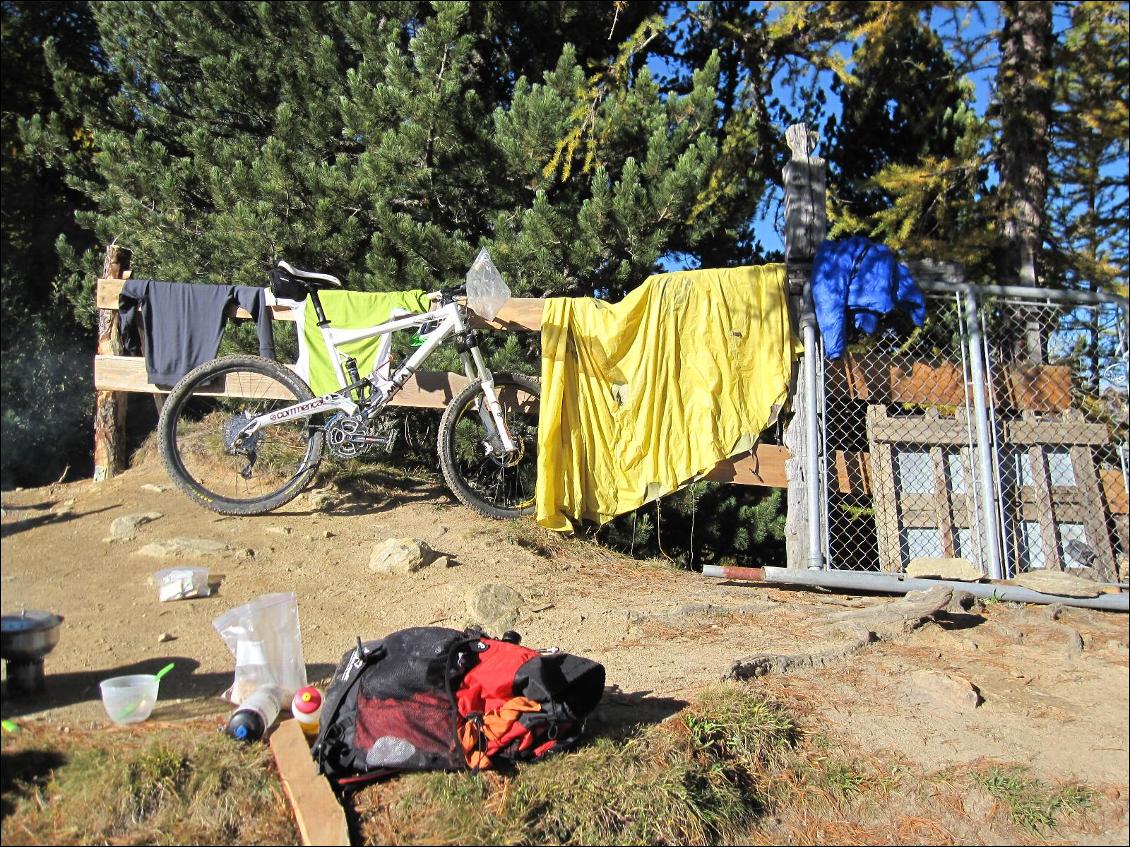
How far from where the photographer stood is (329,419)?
18.2 feet

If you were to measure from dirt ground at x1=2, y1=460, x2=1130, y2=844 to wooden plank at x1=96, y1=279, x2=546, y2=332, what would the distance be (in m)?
1.17

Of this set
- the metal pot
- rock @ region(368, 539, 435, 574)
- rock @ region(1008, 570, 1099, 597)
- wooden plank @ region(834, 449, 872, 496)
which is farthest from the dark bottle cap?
wooden plank @ region(834, 449, 872, 496)

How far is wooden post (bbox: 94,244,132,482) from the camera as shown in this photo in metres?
6.19

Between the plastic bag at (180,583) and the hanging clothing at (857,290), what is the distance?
375cm

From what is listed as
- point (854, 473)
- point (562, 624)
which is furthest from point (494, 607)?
point (854, 473)

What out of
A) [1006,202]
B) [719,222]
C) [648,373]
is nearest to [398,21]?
[719,222]

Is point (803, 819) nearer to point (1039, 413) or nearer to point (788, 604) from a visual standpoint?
point (788, 604)

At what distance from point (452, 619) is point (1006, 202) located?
5.42 meters

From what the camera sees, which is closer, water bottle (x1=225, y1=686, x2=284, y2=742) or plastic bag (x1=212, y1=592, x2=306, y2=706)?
water bottle (x1=225, y1=686, x2=284, y2=742)

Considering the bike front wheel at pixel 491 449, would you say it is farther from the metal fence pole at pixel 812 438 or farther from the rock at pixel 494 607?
the metal fence pole at pixel 812 438

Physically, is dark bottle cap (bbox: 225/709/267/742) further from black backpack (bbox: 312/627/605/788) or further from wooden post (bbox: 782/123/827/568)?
wooden post (bbox: 782/123/827/568)

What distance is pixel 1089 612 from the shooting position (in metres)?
3.67

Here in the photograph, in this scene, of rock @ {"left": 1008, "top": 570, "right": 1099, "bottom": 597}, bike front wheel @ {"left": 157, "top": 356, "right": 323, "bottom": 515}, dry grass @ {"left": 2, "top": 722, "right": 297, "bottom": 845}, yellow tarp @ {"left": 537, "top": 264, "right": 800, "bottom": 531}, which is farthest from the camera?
yellow tarp @ {"left": 537, "top": 264, "right": 800, "bottom": 531}

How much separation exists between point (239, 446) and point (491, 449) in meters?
1.53
